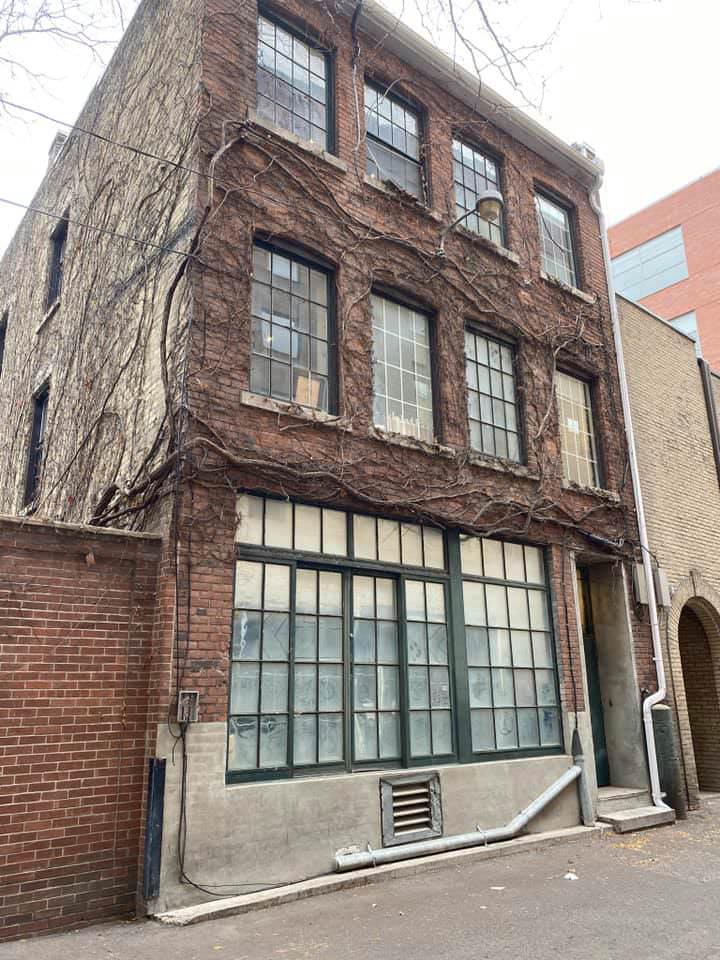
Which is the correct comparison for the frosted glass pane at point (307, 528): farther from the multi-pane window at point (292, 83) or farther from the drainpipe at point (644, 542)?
the drainpipe at point (644, 542)

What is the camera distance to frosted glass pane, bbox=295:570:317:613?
296 inches

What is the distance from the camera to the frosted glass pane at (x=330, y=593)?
304 inches

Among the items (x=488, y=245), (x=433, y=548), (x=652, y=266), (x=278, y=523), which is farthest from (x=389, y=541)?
(x=652, y=266)

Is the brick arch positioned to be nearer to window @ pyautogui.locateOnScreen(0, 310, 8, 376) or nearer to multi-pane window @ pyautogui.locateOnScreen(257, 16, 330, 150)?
multi-pane window @ pyautogui.locateOnScreen(257, 16, 330, 150)

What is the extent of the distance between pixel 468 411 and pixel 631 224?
24.9 meters

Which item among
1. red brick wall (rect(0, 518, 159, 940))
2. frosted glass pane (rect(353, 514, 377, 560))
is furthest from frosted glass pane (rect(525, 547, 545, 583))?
red brick wall (rect(0, 518, 159, 940))

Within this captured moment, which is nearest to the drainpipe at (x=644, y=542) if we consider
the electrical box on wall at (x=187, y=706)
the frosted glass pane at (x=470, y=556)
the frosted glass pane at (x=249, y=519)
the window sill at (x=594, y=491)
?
the window sill at (x=594, y=491)

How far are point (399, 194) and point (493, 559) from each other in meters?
4.91

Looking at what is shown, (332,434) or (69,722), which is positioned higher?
(332,434)

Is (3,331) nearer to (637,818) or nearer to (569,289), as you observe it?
(569,289)

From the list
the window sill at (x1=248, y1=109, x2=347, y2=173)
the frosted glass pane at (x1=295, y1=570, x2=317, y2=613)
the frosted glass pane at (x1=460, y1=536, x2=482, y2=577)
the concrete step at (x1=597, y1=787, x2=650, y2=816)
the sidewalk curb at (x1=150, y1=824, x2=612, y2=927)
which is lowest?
the sidewalk curb at (x1=150, y1=824, x2=612, y2=927)

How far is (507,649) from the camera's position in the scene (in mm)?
9398

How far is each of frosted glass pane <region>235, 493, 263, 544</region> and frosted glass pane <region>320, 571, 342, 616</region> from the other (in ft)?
2.91

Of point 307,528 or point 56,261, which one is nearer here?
point 307,528
